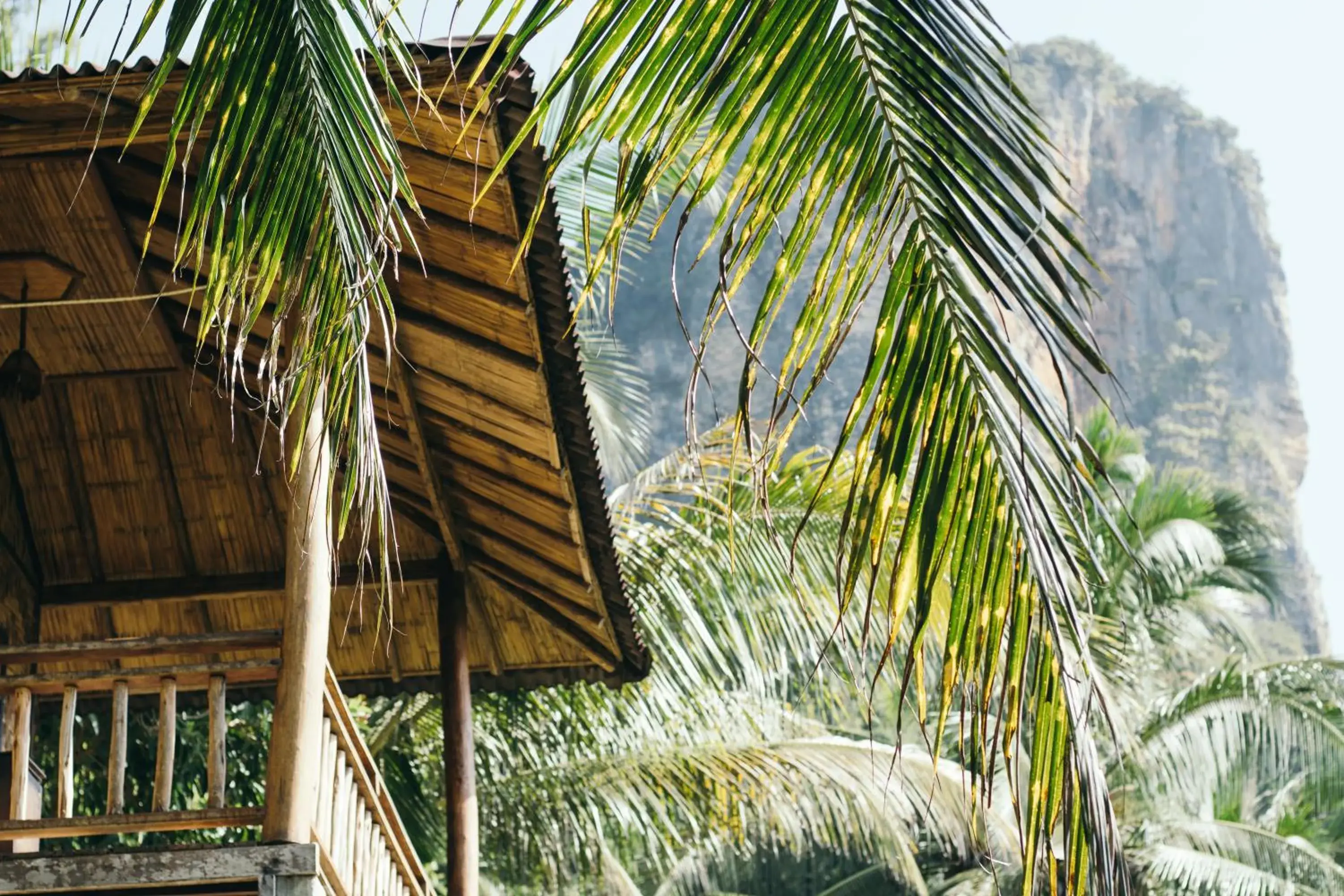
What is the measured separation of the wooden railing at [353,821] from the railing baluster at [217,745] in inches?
10.4

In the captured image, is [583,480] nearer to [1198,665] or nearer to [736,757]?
[736,757]

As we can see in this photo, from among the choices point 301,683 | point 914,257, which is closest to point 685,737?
point 301,683

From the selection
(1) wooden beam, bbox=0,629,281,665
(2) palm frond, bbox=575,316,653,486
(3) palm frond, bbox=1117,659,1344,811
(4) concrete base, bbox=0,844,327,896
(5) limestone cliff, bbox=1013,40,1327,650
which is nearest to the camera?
(4) concrete base, bbox=0,844,327,896

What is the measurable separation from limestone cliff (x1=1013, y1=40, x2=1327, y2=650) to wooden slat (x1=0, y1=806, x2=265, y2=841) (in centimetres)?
5319

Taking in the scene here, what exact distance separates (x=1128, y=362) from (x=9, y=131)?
57394 millimetres

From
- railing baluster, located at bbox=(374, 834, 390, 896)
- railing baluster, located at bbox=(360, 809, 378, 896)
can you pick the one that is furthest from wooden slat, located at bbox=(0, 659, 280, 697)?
railing baluster, located at bbox=(374, 834, 390, 896)

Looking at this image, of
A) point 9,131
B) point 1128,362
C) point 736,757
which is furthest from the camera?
point 1128,362

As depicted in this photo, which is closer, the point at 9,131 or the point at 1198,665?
the point at 9,131

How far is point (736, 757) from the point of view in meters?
12.4

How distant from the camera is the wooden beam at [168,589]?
24.1 ft

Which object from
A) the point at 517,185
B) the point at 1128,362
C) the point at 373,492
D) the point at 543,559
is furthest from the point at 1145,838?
the point at 1128,362

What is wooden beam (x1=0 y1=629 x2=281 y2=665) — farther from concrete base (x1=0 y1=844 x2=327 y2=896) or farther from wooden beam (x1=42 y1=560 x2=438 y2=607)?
wooden beam (x1=42 y1=560 x2=438 y2=607)

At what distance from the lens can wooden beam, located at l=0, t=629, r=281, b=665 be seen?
15.3ft

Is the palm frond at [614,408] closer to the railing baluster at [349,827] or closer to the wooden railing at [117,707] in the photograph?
the railing baluster at [349,827]
